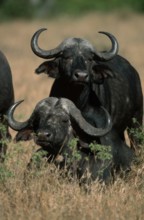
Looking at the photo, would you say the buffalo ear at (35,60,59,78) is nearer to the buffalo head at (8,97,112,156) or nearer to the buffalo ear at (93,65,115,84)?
the buffalo ear at (93,65,115,84)

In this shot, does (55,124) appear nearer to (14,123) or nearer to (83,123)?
(83,123)

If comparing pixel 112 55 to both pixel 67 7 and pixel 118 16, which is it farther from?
pixel 67 7

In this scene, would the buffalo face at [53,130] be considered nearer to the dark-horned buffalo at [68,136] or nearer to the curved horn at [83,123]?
the dark-horned buffalo at [68,136]

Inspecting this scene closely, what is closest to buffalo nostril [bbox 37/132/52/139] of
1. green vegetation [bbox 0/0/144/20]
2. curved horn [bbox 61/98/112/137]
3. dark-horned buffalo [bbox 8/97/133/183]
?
dark-horned buffalo [bbox 8/97/133/183]

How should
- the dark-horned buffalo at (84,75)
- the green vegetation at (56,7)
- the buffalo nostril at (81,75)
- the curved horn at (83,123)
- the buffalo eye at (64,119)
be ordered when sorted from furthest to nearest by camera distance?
1. the green vegetation at (56,7)
2. the dark-horned buffalo at (84,75)
3. the buffalo nostril at (81,75)
4. the curved horn at (83,123)
5. the buffalo eye at (64,119)

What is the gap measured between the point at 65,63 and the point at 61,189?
1786 mm

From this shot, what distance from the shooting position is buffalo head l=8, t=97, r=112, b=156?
9.23 meters

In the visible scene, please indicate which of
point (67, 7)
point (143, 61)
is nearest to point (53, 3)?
point (67, 7)

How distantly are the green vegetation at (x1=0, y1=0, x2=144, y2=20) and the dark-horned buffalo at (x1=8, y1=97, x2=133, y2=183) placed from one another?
103ft

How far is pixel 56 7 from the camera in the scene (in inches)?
1831

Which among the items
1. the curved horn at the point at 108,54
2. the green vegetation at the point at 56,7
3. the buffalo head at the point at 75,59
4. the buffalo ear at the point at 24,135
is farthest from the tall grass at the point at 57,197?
the green vegetation at the point at 56,7

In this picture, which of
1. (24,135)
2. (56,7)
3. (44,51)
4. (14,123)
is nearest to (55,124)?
(24,135)

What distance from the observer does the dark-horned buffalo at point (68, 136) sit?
926 centimetres

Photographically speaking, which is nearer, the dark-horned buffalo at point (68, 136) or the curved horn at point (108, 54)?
the dark-horned buffalo at point (68, 136)
